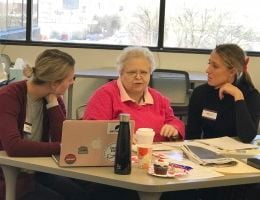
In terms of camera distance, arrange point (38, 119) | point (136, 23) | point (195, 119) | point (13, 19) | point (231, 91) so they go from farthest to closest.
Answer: point (13, 19) < point (136, 23) < point (195, 119) < point (231, 91) < point (38, 119)

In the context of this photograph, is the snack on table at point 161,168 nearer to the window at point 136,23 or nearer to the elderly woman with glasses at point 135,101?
the elderly woman with glasses at point 135,101

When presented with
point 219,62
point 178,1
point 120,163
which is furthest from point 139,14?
point 120,163

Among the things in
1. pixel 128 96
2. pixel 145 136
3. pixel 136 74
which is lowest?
pixel 145 136

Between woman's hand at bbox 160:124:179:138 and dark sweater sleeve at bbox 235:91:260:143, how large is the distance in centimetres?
39

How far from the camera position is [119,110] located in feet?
8.56

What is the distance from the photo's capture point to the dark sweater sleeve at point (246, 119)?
8.59 ft

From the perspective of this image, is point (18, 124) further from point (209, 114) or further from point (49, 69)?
point (209, 114)

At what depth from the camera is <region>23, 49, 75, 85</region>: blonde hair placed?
7.28 ft

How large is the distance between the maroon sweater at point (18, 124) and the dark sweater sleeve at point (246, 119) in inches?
41.9

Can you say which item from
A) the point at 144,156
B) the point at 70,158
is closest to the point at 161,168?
Answer: the point at 144,156

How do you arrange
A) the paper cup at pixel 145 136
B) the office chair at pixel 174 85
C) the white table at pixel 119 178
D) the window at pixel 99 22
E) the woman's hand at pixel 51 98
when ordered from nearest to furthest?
the white table at pixel 119 178 → the paper cup at pixel 145 136 → the woman's hand at pixel 51 98 → the office chair at pixel 174 85 → the window at pixel 99 22

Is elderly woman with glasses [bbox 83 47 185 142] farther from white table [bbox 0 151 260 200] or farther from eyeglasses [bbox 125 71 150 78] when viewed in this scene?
white table [bbox 0 151 260 200]

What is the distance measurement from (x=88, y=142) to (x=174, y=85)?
3.04m

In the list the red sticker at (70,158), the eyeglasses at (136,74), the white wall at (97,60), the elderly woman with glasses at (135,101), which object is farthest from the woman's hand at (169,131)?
the white wall at (97,60)
